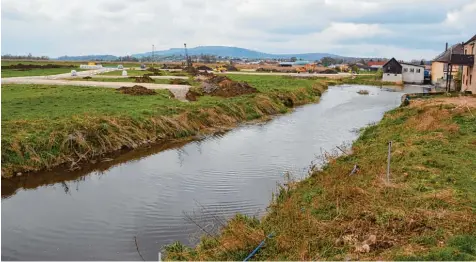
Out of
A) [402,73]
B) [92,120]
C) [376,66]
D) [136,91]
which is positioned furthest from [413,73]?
[92,120]

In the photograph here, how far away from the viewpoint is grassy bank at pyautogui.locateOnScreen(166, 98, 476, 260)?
8.21m

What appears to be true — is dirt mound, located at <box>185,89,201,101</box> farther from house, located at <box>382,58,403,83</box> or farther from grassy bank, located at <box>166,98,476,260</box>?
house, located at <box>382,58,403,83</box>

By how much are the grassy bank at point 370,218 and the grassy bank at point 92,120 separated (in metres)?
9.55

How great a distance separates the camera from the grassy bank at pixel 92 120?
17250 millimetres

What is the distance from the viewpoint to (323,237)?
8859mm

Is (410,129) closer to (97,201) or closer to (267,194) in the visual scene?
(267,194)

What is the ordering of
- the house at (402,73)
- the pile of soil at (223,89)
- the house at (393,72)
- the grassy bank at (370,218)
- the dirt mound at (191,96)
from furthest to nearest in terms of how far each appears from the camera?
1. the house at (393,72)
2. the house at (402,73)
3. the pile of soil at (223,89)
4. the dirt mound at (191,96)
5. the grassy bank at (370,218)

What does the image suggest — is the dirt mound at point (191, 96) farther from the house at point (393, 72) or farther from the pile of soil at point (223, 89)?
the house at point (393, 72)

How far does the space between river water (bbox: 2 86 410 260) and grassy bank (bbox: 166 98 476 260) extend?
5.09 feet

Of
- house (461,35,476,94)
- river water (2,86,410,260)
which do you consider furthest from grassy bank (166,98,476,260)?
house (461,35,476,94)

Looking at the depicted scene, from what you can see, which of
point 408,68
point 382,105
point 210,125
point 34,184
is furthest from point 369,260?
point 408,68

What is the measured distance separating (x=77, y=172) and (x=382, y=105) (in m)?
32.3

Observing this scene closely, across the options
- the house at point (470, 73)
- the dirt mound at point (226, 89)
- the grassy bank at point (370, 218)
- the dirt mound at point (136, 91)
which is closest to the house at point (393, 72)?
the house at point (470, 73)

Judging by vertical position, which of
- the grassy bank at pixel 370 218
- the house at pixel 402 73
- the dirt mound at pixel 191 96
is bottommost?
the grassy bank at pixel 370 218
